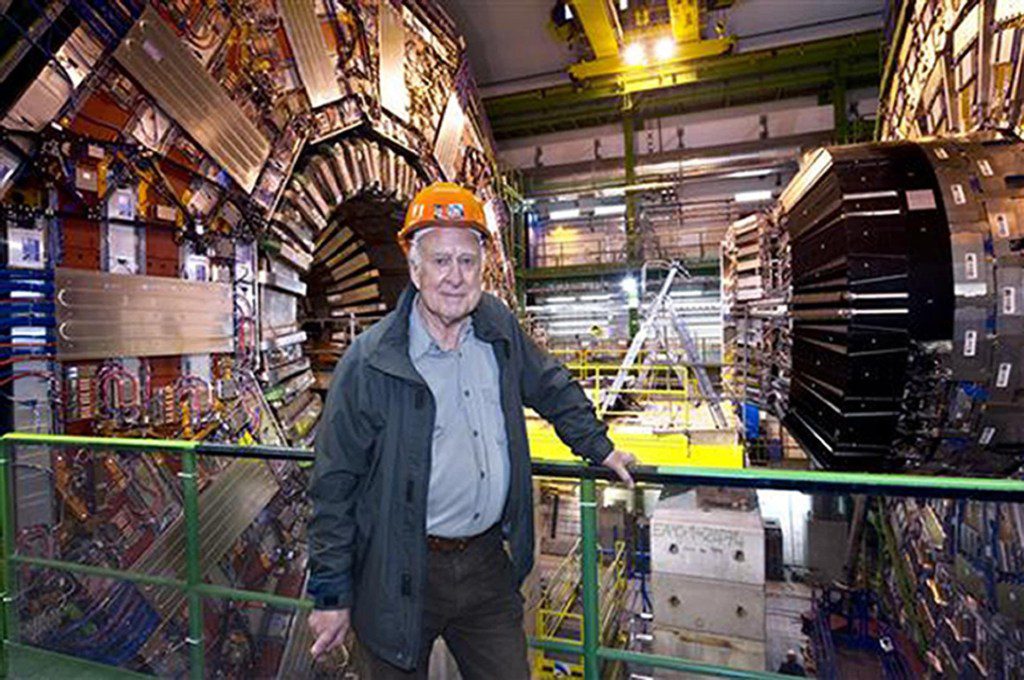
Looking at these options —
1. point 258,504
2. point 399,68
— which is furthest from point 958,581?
point 399,68

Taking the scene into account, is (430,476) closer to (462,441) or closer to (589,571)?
(462,441)

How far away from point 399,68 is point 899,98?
16.4ft

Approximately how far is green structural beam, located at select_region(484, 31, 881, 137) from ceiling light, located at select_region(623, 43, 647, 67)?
5.40 ft

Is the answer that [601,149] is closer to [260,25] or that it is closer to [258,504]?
[260,25]

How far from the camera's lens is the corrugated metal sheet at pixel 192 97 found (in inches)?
139

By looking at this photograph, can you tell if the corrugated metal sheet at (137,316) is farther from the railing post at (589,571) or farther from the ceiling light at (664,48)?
the ceiling light at (664,48)

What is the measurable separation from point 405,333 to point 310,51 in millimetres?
4369

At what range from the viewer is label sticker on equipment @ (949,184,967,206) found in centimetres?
303

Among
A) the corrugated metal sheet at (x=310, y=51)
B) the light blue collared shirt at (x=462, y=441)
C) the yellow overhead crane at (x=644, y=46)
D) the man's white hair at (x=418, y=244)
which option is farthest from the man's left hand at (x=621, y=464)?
the yellow overhead crane at (x=644, y=46)

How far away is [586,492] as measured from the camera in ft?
6.31

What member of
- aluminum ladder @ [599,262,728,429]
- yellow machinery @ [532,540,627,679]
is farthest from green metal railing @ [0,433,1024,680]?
aluminum ladder @ [599,262,728,429]

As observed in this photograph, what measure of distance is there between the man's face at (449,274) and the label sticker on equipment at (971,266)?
2691mm

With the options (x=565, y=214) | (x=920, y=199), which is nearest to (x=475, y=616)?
(x=920, y=199)

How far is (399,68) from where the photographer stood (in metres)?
6.18
